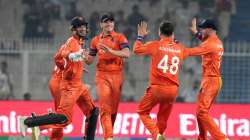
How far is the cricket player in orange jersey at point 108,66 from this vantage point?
1689cm

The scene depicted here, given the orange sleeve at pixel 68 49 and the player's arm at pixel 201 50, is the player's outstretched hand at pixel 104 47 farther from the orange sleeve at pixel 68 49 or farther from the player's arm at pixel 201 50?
the player's arm at pixel 201 50

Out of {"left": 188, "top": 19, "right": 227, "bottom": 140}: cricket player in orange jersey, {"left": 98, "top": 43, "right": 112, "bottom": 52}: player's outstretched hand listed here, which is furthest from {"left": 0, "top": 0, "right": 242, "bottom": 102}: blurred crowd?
{"left": 98, "top": 43, "right": 112, "bottom": 52}: player's outstretched hand

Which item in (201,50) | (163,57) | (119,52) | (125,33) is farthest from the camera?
(125,33)

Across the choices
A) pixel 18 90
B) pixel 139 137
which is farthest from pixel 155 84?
pixel 18 90

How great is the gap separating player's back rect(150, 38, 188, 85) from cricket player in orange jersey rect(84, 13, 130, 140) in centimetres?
66

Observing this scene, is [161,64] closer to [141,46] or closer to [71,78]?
[141,46]

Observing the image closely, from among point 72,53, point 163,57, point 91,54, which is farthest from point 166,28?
point 72,53

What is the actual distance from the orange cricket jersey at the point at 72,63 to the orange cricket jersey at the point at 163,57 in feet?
3.11

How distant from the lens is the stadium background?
2458cm

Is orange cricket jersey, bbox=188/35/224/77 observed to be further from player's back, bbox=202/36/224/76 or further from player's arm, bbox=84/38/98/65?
player's arm, bbox=84/38/98/65

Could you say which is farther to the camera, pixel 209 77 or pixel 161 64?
pixel 209 77

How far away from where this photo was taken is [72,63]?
53.8 ft

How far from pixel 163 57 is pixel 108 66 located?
Result: 4.02 ft

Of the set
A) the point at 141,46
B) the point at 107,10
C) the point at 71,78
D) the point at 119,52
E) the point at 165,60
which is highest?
the point at 107,10
